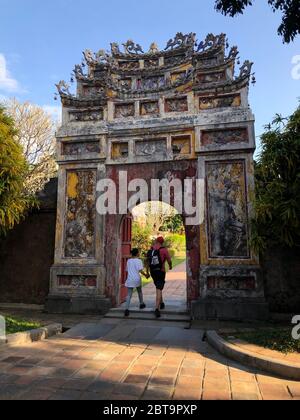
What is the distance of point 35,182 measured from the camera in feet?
63.8

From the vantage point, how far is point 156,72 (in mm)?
9234

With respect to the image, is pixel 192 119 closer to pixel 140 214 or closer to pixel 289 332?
pixel 289 332

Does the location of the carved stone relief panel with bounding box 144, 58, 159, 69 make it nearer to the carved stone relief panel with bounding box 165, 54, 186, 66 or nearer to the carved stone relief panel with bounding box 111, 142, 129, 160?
the carved stone relief panel with bounding box 165, 54, 186, 66

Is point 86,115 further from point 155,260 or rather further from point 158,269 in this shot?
point 158,269

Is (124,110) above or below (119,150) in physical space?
above

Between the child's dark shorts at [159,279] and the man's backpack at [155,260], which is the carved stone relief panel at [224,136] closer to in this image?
the man's backpack at [155,260]

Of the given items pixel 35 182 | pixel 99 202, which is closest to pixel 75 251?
pixel 99 202

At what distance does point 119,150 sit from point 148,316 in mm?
4062

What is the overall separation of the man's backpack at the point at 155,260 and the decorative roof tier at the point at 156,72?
4.02 m

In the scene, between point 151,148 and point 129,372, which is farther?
point 151,148

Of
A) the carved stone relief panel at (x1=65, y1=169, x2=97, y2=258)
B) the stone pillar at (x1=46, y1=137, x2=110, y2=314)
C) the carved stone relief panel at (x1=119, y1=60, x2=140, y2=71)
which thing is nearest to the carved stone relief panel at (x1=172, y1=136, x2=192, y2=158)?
the stone pillar at (x1=46, y1=137, x2=110, y2=314)

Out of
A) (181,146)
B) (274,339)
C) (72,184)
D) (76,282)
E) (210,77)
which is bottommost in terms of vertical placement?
(274,339)

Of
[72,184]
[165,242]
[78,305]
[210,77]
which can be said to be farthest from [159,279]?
[165,242]

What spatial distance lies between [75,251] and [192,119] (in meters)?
4.25
